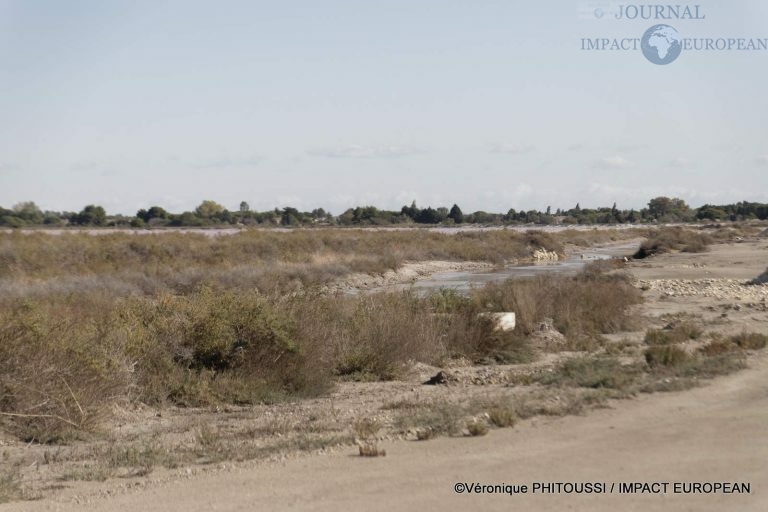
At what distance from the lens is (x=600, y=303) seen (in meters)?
24.5

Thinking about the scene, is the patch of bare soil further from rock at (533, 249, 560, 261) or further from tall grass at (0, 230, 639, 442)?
tall grass at (0, 230, 639, 442)

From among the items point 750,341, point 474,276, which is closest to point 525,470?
point 750,341

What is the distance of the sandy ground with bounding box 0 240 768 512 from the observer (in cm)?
830

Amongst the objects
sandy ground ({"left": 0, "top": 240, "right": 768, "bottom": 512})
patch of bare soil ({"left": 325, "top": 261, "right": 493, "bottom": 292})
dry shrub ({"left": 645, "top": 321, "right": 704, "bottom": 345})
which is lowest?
patch of bare soil ({"left": 325, "top": 261, "right": 493, "bottom": 292})

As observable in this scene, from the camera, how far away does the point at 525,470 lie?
9.27 m

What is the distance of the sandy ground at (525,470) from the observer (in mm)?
8305

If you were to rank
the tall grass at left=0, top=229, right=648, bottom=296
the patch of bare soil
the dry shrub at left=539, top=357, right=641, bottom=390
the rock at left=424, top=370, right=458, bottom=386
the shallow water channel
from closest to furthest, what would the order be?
1. the dry shrub at left=539, top=357, right=641, bottom=390
2. the rock at left=424, top=370, right=458, bottom=386
3. the tall grass at left=0, top=229, right=648, bottom=296
4. the shallow water channel
5. the patch of bare soil

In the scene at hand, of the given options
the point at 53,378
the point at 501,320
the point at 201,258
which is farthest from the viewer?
the point at 201,258

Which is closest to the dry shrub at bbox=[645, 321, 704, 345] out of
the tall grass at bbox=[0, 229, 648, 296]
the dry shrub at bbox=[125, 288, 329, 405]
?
the dry shrub at bbox=[125, 288, 329, 405]

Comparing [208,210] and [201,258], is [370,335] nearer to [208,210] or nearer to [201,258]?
[201,258]

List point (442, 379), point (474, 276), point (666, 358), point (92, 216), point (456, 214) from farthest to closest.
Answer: point (456, 214)
point (92, 216)
point (474, 276)
point (442, 379)
point (666, 358)

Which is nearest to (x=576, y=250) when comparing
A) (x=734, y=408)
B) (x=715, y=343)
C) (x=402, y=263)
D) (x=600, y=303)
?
(x=402, y=263)

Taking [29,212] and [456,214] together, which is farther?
[456,214]

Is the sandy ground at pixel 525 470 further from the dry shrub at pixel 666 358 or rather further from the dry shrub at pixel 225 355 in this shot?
the dry shrub at pixel 225 355
